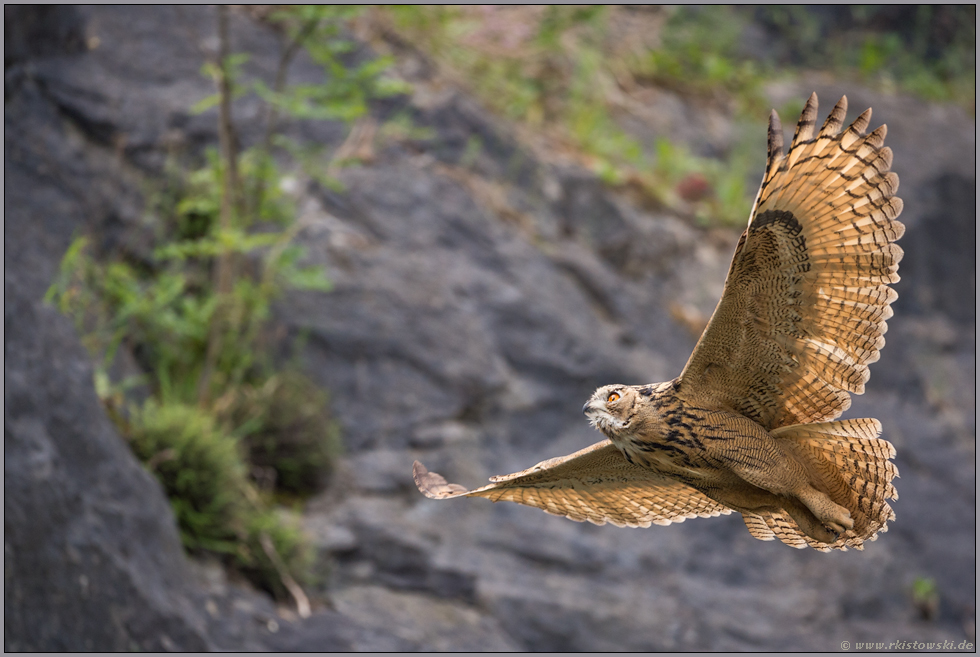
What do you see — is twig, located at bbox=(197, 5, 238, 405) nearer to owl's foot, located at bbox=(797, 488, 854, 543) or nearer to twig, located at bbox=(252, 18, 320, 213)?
twig, located at bbox=(252, 18, 320, 213)

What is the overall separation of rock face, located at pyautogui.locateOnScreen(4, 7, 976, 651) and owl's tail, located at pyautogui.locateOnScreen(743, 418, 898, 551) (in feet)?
9.43

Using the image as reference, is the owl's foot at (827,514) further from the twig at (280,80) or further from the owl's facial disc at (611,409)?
the twig at (280,80)

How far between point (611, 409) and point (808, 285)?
2.47 feet

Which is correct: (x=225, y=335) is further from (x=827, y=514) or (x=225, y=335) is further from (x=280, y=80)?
(x=827, y=514)

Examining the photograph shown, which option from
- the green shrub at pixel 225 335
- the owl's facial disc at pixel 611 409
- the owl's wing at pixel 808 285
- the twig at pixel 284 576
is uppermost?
the owl's wing at pixel 808 285

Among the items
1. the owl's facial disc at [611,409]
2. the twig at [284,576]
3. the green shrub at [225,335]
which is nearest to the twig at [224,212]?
the green shrub at [225,335]

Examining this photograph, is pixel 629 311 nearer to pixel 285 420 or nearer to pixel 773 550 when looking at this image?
pixel 773 550

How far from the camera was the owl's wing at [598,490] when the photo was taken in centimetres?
329

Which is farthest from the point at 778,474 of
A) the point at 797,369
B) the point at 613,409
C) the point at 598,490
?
the point at 598,490

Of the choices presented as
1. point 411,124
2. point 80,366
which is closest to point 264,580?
point 80,366

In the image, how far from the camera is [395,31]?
26.4 ft

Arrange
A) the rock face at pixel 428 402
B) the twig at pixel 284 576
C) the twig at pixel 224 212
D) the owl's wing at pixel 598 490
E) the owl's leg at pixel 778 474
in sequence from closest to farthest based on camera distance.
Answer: the owl's leg at pixel 778 474 < the owl's wing at pixel 598 490 < the rock face at pixel 428 402 < the twig at pixel 284 576 < the twig at pixel 224 212

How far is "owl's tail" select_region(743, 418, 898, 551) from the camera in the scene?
2824 mm

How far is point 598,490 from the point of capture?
3584 millimetres
